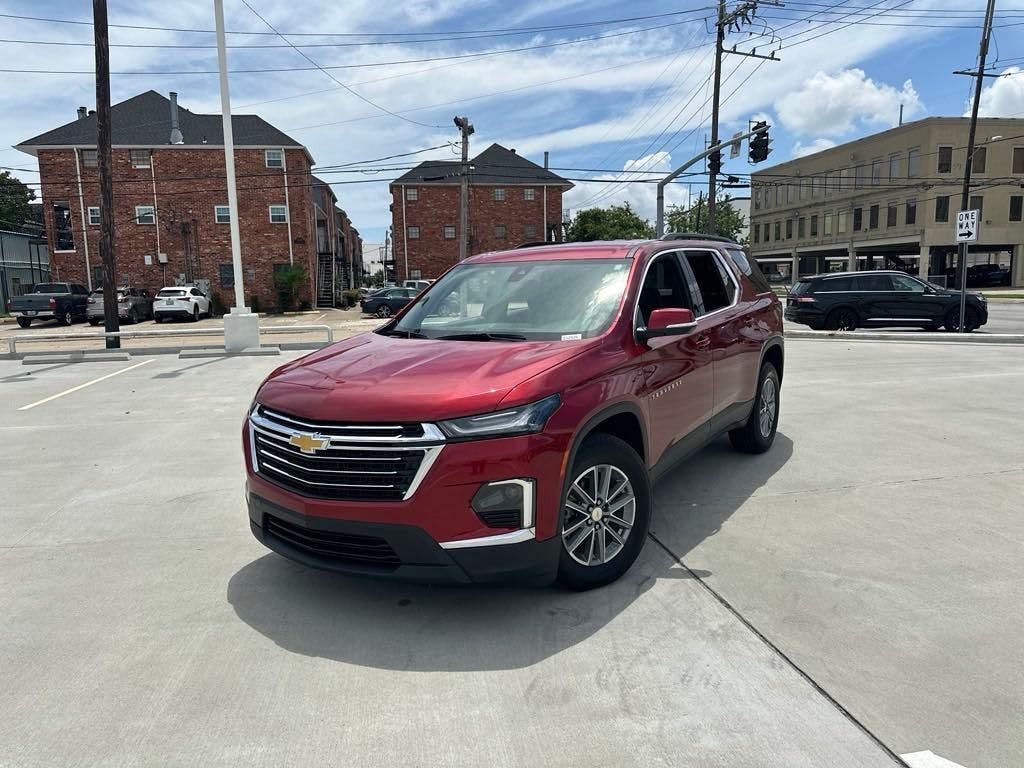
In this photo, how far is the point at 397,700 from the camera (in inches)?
110

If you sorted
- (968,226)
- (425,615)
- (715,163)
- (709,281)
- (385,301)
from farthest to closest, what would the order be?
(385,301) < (715,163) < (968,226) < (709,281) < (425,615)

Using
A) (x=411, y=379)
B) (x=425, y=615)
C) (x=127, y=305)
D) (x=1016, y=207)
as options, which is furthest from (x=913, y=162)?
(x=425, y=615)

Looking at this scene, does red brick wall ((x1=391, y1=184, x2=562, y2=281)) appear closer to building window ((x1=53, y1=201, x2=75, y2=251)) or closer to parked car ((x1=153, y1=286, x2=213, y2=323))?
building window ((x1=53, y1=201, x2=75, y2=251))

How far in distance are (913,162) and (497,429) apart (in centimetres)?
5436

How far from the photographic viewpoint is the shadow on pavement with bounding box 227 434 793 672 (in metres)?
3.14

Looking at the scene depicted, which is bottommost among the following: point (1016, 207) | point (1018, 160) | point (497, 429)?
point (497, 429)

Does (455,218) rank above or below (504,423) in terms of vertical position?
above

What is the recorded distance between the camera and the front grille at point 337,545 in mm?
3199

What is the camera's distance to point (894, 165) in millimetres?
49625

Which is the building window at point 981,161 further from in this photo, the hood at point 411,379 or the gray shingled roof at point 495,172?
the hood at point 411,379

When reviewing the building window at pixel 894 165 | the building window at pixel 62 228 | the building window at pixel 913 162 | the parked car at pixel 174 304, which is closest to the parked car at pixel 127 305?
the parked car at pixel 174 304

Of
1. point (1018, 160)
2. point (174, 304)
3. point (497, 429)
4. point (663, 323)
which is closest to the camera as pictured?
point (497, 429)

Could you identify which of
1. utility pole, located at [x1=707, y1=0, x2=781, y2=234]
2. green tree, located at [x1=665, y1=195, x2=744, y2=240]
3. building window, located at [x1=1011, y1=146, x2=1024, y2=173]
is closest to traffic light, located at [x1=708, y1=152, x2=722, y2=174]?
utility pole, located at [x1=707, y1=0, x2=781, y2=234]

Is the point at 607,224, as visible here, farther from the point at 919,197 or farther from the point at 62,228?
the point at 62,228
